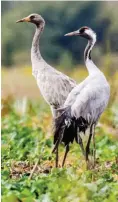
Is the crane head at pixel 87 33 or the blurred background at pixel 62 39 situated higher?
the crane head at pixel 87 33

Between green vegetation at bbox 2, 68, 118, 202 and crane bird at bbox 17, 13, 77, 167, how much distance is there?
0.52m

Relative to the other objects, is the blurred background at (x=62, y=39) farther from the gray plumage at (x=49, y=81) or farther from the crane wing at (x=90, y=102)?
the crane wing at (x=90, y=102)

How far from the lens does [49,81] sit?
6.83m

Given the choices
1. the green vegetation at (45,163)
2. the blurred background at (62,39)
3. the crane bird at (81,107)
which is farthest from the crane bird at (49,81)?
the blurred background at (62,39)

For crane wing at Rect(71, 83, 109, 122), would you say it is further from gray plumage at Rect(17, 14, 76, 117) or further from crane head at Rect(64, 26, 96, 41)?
crane head at Rect(64, 26, 96, 41)

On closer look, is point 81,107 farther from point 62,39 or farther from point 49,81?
point 62,39

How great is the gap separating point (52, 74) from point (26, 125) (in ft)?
8.20

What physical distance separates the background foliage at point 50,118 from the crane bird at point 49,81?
0.54 meters

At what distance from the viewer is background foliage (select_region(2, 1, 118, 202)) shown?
18.5ft

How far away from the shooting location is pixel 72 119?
21.2 ft

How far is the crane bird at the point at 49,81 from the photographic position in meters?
6.73

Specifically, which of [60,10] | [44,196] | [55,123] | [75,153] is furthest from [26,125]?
[44,196]

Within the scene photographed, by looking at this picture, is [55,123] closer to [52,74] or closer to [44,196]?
[52,74]

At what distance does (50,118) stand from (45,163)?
6.60ft
